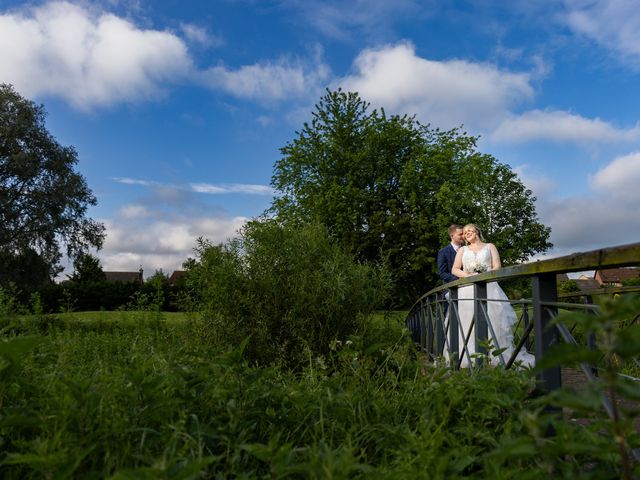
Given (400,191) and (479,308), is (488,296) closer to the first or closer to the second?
(479,308)

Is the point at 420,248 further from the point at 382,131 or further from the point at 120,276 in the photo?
the point at 120,276

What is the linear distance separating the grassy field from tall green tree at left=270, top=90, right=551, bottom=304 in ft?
79.5

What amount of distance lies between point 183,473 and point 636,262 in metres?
1.66

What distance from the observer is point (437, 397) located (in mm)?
2807

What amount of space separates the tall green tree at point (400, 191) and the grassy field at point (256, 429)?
24.2m

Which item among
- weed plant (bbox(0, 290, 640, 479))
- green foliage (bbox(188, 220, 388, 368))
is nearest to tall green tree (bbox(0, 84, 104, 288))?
green foliage (bbox(188, 220, 388, 368))

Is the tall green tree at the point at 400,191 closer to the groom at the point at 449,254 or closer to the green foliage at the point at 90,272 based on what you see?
the groom at the point at 449,254

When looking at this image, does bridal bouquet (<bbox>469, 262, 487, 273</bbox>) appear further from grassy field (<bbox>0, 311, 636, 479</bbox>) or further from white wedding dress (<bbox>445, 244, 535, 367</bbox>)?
grassy field (<bbox>0, 311, 636, 479</bbox>)

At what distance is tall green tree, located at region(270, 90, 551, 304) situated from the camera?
28156mm

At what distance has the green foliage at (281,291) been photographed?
7598mm

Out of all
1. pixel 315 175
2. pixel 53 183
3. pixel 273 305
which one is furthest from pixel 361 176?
pixel 273 305

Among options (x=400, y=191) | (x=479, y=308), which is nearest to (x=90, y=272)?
(x=400, y=191)

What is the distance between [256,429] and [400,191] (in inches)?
1097

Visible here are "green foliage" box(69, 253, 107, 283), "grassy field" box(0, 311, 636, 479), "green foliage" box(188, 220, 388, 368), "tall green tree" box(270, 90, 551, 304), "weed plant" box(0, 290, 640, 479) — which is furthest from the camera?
"green foliage" box(69, 253, 107, 283)
